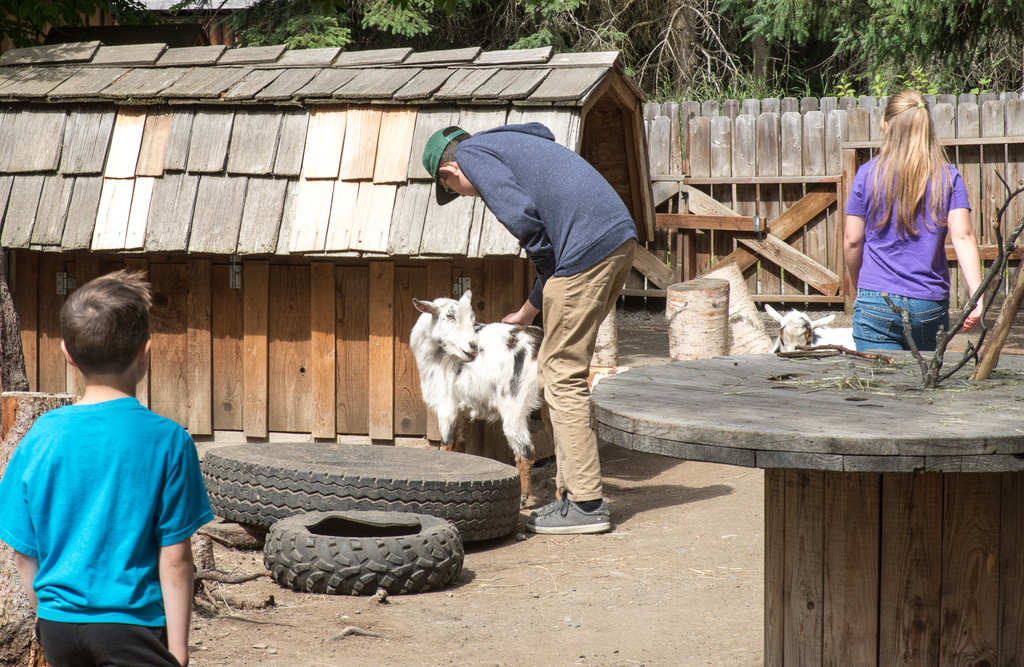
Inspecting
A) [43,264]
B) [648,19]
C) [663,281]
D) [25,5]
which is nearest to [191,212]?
[43,264]

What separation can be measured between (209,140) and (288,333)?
1.47m

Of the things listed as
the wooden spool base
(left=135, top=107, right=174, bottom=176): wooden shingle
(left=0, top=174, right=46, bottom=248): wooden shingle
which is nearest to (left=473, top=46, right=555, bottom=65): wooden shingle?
(left=135, top=107, right=174, bottom=176): wooden shingle

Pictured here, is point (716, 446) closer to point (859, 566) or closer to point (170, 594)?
point (859, 566)

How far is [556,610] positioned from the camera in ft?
15.0

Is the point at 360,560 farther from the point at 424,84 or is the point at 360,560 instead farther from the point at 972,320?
the point at 424,84

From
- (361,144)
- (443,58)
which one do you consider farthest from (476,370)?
(443,58)

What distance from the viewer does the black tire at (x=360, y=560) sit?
4.69 m

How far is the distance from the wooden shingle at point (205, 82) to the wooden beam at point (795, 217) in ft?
26.9

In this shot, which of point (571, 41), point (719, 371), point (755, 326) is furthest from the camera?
point (571, 41)

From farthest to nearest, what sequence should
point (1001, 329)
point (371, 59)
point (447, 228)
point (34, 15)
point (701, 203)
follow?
point (701, 203), point (34, 15), point (371, 59), point (447, 228), point (1001, 329)

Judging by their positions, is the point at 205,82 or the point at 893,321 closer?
the point at 893,321

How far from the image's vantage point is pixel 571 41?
18.0 m

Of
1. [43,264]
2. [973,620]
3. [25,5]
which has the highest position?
[25,5]

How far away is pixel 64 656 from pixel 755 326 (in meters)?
8.30
